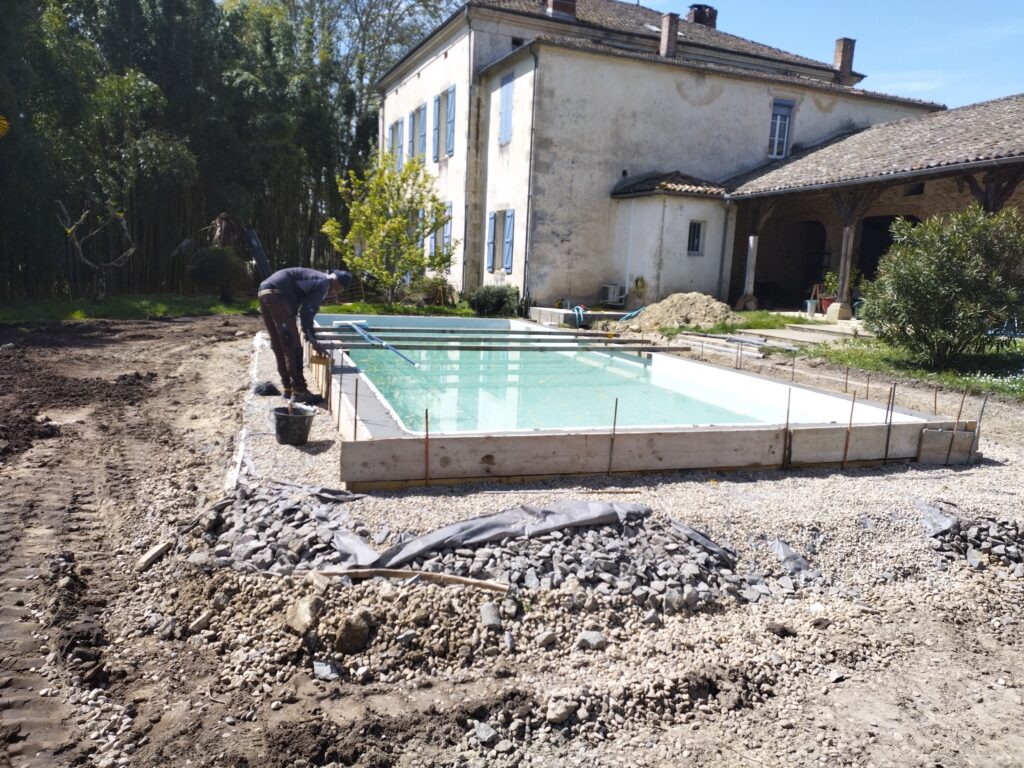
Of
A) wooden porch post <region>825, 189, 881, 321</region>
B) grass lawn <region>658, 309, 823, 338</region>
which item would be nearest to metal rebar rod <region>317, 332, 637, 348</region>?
grass lawn <region>658, 309, 823, 338</region>

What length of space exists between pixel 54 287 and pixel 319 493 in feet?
52.7

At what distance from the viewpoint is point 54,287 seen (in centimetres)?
1716

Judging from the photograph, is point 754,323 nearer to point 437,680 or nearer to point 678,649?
point 678,649

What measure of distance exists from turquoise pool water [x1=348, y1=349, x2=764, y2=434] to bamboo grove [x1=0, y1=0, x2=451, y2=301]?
995 centimetres

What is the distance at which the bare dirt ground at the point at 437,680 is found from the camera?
9.20 ft

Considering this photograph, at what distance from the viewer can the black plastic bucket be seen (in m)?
5.69

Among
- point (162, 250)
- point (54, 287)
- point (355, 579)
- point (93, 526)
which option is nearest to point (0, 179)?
point (54, 287)

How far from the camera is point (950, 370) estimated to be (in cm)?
1026

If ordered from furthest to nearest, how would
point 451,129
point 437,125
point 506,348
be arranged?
point 437,125
point 451,129
point 506,348

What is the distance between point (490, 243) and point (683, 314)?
620cm

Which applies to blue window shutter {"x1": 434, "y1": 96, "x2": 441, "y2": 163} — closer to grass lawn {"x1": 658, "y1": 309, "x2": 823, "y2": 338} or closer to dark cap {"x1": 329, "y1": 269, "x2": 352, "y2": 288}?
grass lawn {"x1": 658, "y1": 309, "x2": 823, "y2": 338}

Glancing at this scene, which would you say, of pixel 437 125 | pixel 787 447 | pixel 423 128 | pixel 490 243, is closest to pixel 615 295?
pixel 490 243

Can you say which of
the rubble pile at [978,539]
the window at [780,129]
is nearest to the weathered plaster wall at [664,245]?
the window at [780,129]

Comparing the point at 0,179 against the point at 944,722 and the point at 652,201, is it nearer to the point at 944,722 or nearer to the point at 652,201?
the point at 652,201
